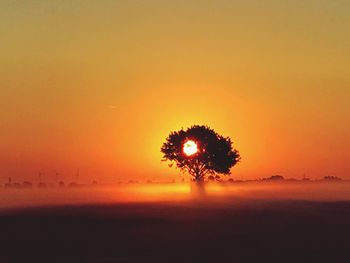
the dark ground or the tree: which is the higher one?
the tree

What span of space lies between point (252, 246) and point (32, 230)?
13.0m

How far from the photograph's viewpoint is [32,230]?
1212 inches

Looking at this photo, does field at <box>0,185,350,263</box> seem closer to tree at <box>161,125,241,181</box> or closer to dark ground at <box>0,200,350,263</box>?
dark ground at <box>0,200,350,263</box>

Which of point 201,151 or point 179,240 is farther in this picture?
point 201,151

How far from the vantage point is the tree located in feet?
368

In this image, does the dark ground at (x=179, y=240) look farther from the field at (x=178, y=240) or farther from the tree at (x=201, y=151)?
the tree at (x=201, y=151)

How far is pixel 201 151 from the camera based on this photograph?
112000mm

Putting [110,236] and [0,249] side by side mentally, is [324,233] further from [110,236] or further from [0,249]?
[0,249]

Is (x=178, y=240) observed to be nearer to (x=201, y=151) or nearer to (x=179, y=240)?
(x=179, y=240)

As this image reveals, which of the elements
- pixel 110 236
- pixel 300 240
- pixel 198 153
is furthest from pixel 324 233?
pixel 198 153

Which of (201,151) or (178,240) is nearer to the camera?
(178,240)

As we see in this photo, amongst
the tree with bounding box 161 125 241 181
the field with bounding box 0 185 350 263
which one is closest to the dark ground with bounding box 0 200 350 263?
the field with bounding box 0 185 350 263

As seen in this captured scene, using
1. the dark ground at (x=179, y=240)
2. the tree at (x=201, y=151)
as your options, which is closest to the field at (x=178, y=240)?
the dark ground at (x=179, y=240)

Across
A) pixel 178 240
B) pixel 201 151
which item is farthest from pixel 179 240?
pixel 201 151
